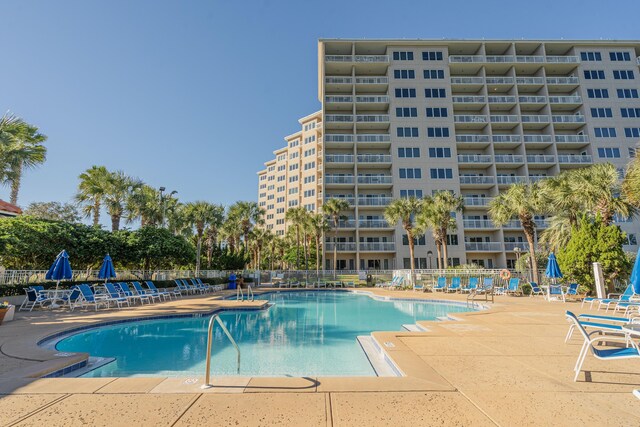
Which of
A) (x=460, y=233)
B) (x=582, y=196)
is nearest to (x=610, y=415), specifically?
(x=582, y=196)

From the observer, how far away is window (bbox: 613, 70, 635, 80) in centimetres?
3741

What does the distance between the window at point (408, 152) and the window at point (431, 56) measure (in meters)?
11.7

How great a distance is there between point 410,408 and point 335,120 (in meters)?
37.1

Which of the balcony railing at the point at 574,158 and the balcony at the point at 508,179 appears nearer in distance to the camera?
the balcony railing at the point at 574,158

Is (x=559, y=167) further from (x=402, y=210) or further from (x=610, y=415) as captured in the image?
(x=610, y=415)

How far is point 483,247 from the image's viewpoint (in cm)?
3462

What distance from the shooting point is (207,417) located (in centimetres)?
309

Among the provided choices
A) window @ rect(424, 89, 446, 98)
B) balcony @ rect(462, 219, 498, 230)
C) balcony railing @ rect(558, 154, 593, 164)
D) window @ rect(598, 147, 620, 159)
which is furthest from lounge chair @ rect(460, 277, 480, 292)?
window @ rect(598, 147, 620, 159)

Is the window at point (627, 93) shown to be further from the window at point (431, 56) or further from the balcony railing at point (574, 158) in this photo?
the window at point (431, 56)

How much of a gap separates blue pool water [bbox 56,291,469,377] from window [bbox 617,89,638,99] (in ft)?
138

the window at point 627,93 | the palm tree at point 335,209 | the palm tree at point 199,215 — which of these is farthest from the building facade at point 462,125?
the palm tree at point 199,215

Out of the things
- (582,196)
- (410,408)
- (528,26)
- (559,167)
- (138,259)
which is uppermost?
(528,26)

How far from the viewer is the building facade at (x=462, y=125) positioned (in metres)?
35.9

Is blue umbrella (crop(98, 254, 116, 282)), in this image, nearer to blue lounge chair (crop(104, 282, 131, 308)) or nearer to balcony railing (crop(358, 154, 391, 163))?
blue lounge chair (crop(104, 282, 131, 308))
